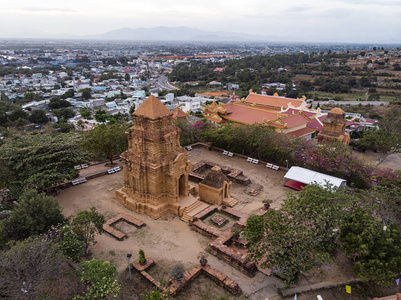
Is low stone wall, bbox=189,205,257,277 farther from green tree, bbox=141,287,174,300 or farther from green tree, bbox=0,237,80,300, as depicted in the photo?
green tree, bbox=0,237,80,300

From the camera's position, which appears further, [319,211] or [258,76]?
[258,76]

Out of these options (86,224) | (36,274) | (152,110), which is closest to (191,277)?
(86,224)

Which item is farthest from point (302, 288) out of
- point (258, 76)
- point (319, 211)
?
point (258, 76)

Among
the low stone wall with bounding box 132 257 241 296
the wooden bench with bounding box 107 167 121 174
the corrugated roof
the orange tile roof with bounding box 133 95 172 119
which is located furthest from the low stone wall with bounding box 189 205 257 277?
the wooden bench with bounding box 107 167 121 174

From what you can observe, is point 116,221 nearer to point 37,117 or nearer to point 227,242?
point 227,242

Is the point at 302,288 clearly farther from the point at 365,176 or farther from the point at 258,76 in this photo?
the point at 258,76

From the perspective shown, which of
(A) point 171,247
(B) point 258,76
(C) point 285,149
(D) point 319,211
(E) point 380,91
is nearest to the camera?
(D) point 319,211
